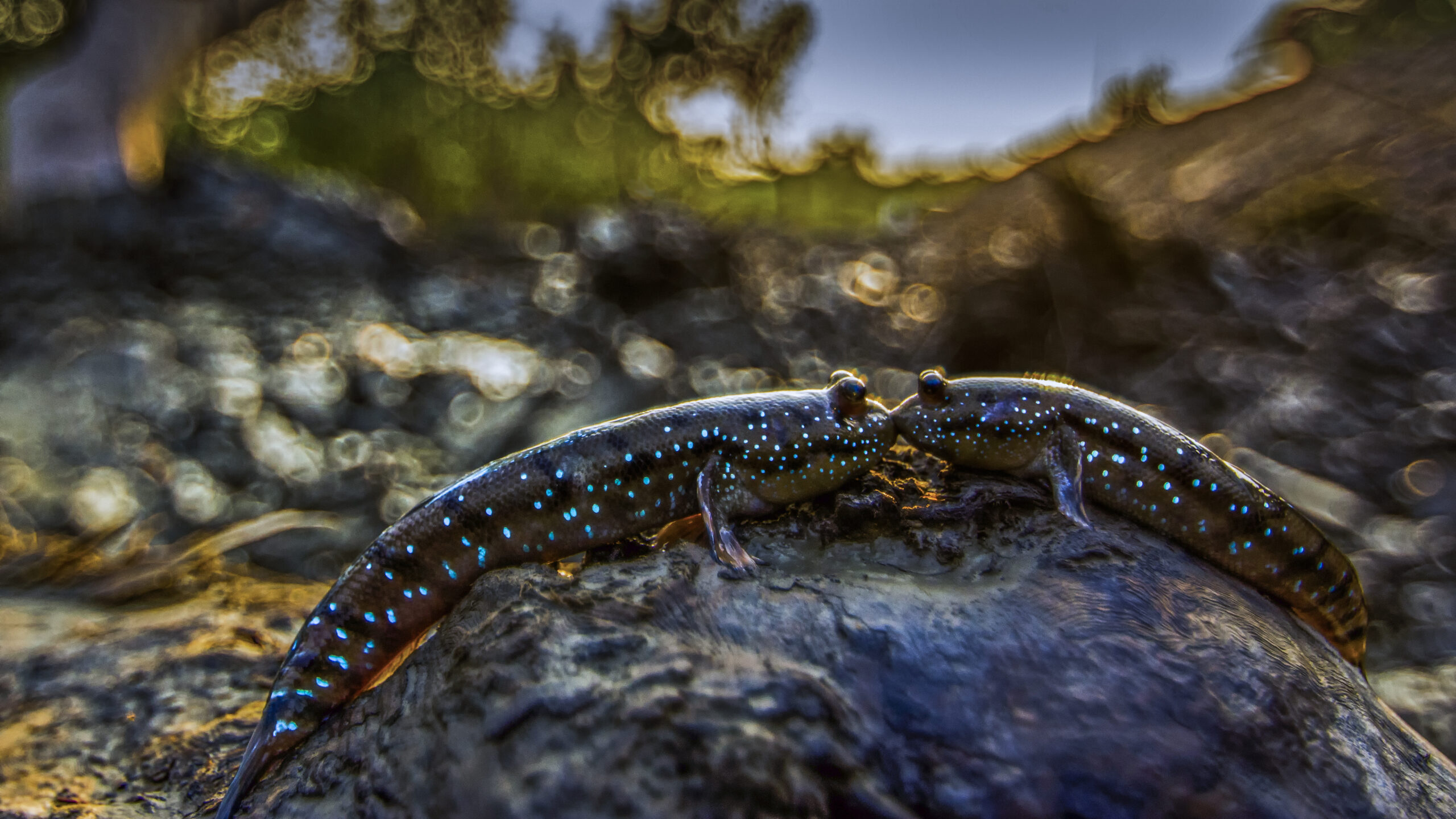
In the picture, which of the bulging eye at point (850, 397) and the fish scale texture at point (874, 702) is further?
the bulging eye at point (850, 397)

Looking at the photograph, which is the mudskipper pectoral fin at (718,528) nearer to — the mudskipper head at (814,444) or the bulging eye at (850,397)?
the mudskipper head at (814,444)

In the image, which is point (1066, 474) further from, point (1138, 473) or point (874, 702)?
point (874, 702)

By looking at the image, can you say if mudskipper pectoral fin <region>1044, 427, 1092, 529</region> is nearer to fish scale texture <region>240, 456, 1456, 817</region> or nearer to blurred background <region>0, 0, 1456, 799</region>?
fish scale texture <region>240, 456, 1456, 817</region>

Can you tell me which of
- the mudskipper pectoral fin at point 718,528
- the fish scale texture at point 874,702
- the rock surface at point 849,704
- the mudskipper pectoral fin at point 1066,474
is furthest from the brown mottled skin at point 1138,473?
the mudskipper pectoral fin at point 718,528

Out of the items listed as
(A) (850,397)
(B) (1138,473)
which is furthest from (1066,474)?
(A) (850,397)

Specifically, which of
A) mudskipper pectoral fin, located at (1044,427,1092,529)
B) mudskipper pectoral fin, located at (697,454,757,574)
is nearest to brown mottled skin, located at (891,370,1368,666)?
mudskipper pectoral fin, located at (1044,427,1092,529)

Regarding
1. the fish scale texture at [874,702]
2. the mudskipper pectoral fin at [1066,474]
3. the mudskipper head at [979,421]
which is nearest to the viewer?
the fish scale texture at [874,702]

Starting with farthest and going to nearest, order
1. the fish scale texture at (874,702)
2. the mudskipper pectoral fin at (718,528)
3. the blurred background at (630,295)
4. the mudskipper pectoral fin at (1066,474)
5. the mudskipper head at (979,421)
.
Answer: the blurred background at (630,295)
the mudskipper head at (979,421)
the mudskipper pectoral fin at (1066,474)
the mudskipper pectoral fin at (718,528)
the fish scale texture at (874,702)
